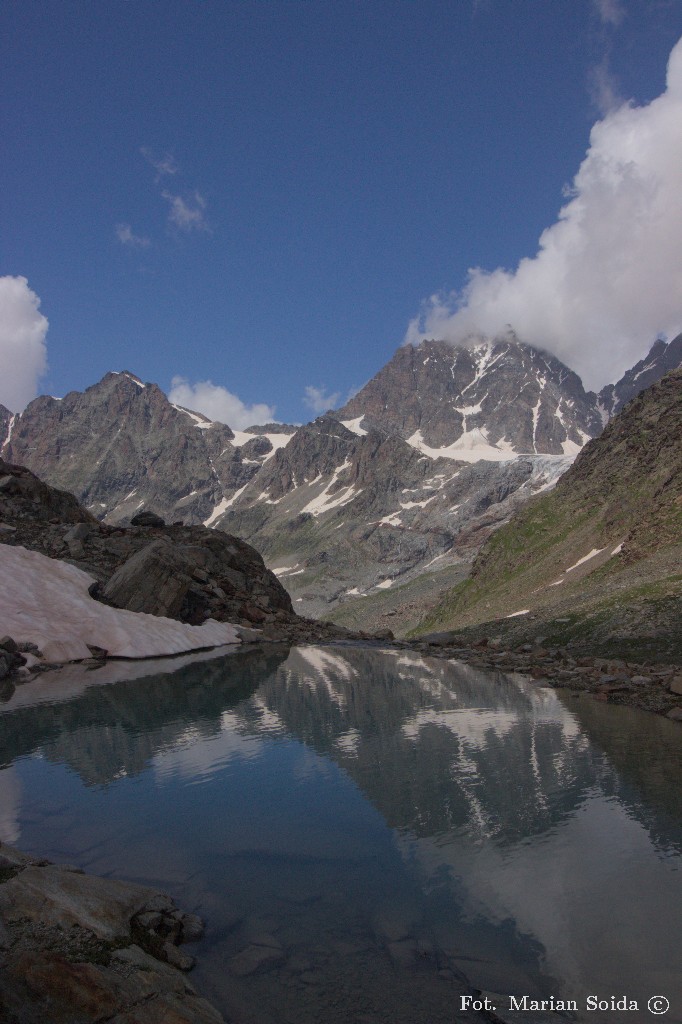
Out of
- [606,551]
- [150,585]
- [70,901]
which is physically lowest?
[70,901]

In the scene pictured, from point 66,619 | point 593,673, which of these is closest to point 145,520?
point 66,619

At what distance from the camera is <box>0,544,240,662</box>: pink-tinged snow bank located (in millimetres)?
29938

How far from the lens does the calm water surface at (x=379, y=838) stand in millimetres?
7238

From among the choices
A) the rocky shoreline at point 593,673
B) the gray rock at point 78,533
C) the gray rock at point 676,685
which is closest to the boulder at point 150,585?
the gray rock at point 78,533

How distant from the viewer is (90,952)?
6.43m

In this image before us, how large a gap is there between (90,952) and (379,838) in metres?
5.74

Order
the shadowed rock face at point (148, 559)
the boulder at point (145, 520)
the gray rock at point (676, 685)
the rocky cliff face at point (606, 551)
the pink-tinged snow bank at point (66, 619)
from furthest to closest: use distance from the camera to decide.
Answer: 1. the boulder at point (145, 520)
2. the rocky cliff face at point (606, 551)
3. the shadowed rock face at point (148, 559)
4. the pink-tinged snow bank at point (66, 619)
5. the gray rock at point (676, 685)

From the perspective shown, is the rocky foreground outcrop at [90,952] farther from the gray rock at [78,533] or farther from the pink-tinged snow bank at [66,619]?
the gray rock at [78,533]

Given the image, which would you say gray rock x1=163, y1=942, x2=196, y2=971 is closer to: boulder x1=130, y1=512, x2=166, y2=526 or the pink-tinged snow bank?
the pink-tinged snow bank

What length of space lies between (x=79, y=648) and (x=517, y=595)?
83.6 m

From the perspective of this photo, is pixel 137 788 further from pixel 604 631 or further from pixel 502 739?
pixel 604 631

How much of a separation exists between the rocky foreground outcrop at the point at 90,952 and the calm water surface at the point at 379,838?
0.62m

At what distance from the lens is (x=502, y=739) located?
56.6 feet

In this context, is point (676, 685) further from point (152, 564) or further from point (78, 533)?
point (78, 533)
